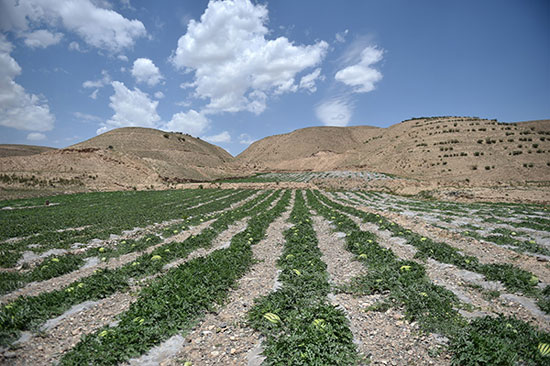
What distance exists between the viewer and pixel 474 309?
579 cm

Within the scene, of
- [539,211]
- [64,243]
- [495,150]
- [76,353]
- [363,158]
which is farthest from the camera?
[363,158]

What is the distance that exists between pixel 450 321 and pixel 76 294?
8.52 meters

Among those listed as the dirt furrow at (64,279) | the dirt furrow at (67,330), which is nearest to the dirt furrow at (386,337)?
the dirt furrow at (67,330)

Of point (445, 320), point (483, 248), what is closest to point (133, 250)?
point (445, 320)

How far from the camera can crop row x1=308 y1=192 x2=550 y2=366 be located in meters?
3.93

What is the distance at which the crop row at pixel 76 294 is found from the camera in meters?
5.11

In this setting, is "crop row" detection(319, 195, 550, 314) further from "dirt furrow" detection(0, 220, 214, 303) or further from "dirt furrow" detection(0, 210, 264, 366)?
"dirt furrow" detection(0, 220, 214, 303)

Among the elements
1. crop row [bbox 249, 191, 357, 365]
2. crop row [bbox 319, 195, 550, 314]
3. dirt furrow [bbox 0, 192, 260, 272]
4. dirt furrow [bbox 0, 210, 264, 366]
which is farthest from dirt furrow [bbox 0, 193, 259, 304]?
crop row [bbox 319, 195, 550, 314]

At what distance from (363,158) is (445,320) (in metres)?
81.3

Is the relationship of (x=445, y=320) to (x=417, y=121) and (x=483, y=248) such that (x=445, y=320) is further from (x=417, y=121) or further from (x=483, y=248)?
(x=417, y=121)

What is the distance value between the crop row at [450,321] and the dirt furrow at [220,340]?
9.39 feet

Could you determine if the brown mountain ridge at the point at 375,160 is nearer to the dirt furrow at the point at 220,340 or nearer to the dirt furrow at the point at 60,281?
the dirt furrow at the point at 60,281

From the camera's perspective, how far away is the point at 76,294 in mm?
6348

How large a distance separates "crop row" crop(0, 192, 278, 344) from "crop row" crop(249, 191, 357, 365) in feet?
13.8
